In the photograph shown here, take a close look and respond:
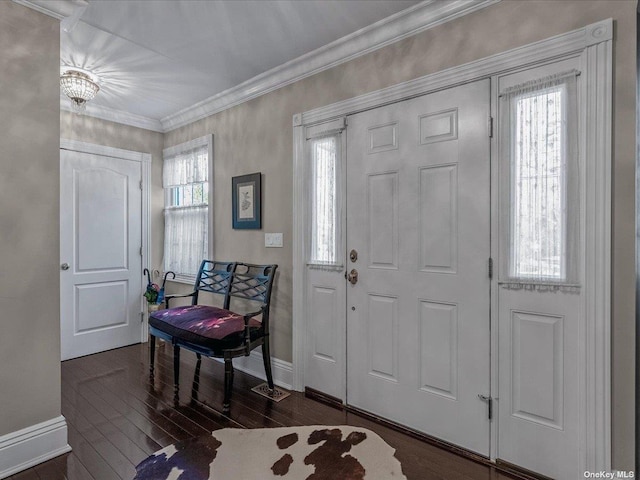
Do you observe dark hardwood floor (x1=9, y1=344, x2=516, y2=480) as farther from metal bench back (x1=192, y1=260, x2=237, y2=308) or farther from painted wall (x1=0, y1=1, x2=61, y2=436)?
metal bench back (x1=192, y1=260, x2=237, y2=308)

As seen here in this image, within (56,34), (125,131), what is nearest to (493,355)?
(56,34)

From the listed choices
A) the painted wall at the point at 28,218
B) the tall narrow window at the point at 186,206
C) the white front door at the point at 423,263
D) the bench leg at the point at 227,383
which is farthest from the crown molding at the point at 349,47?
the bench leg at the point at 227,383

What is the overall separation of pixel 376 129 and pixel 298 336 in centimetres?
171

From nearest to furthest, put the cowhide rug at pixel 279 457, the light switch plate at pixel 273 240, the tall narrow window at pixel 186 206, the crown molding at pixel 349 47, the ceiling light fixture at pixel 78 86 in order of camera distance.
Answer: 1. the cowhide rug at pixel 279 457
2. the crown molding at pixel 349 47
3. the ceiling light fixture at pixel 78 86
4. the light switch plate at pixel 273 240
5. the tall narrow window at pixel 186 206

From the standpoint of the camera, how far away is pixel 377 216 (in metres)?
2.50

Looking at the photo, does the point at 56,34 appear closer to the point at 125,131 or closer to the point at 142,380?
the point at 125,131

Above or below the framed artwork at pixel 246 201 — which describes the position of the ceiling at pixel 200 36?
above

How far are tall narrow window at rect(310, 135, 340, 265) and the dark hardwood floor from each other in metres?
1.15

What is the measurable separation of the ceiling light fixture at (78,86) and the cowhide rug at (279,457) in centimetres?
287

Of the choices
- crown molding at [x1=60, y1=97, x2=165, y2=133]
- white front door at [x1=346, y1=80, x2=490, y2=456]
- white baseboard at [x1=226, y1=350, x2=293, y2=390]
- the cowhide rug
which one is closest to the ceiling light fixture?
crown molding at [x1=60, y1=97, x2=165, y2=133]

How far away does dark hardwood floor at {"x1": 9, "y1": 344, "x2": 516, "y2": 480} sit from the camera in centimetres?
198

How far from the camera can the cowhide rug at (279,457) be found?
6.24 feet

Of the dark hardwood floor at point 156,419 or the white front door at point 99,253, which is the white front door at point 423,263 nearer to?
the dark hardwood floor at point 156,419

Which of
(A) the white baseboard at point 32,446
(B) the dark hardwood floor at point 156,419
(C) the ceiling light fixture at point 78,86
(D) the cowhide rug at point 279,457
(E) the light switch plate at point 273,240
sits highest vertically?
(C) the ceiling light fixture at point 78,86
